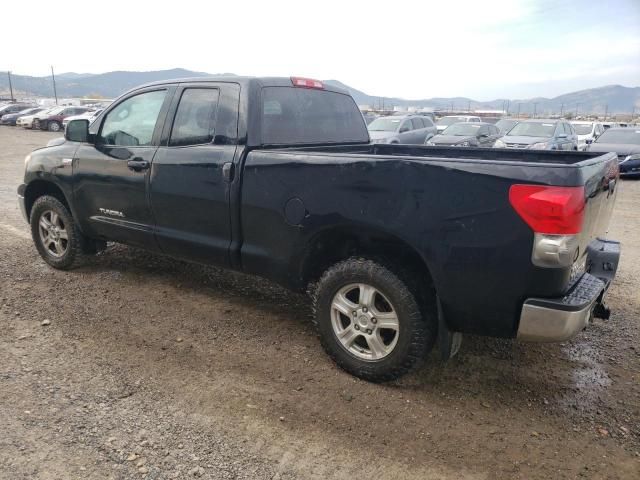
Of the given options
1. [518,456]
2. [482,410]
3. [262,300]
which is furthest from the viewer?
[262,300]

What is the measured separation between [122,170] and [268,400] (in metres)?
2.49

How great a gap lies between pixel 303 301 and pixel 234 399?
170 cm

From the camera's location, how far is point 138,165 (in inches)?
166

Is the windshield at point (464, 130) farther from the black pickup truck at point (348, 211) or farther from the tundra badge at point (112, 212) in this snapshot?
the tundra badge at point (112, 212)

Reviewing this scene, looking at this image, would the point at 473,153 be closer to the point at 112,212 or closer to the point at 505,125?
the point at 112,212

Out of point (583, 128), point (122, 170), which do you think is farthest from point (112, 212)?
point (583, 128)

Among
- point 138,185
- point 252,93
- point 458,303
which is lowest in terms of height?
point 458,303

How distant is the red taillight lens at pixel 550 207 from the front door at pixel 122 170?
2954mm

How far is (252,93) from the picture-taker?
3.74m

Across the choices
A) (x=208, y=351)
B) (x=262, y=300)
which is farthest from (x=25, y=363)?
(x=262, y=300)

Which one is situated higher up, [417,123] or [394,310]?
[417,123]

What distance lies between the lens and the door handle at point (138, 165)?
4.20m

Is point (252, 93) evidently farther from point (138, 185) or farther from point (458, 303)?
point (458, 303)

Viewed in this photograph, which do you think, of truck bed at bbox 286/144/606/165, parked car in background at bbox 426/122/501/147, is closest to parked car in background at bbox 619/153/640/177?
parked car in background at bbox 426/122/501/147
